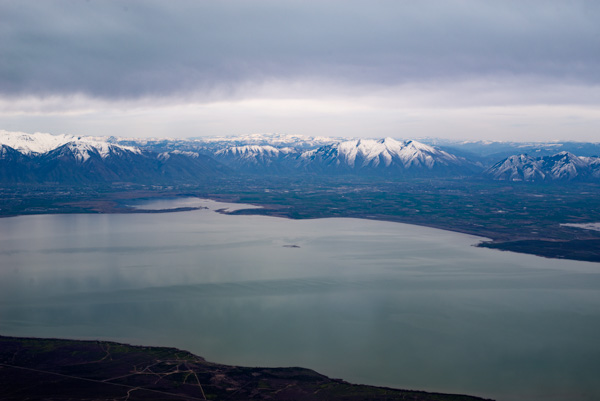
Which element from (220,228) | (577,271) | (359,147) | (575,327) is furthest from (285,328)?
(359,147)

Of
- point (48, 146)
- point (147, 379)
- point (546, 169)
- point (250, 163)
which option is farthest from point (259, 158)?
point (147, 379)

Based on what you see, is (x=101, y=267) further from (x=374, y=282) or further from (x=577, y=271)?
(x=577, y=271)

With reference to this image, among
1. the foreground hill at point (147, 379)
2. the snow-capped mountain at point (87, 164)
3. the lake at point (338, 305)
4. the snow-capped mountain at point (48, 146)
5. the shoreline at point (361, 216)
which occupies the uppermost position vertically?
the snow-capped mountain at point (48, 146)

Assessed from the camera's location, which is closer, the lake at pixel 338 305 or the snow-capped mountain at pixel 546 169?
the lake at pixel 338 305

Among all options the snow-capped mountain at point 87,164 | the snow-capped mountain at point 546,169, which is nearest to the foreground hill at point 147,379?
the snow-capped mountain at point 87,164

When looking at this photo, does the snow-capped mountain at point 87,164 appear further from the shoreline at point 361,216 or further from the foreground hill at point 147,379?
the foreground hill at point 147,379
